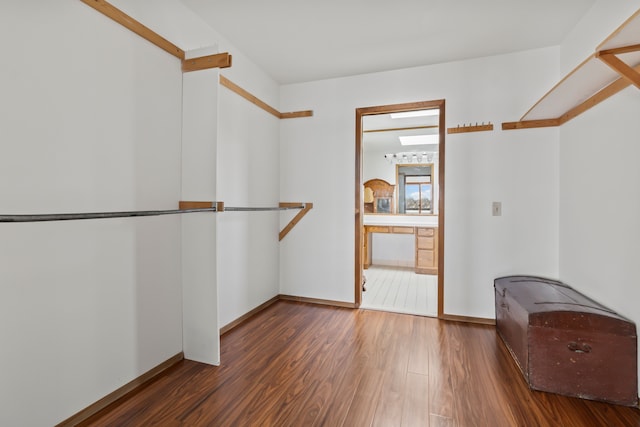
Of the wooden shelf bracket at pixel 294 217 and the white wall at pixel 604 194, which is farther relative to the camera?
the wooden shelf bracket at pixel 294 217

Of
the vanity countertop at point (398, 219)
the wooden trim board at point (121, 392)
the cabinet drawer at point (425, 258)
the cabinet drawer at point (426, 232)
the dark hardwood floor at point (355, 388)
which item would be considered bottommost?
the dark hardwood floor at point (355, 388)

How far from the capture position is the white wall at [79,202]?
1.35 metres

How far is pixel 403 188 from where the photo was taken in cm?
647

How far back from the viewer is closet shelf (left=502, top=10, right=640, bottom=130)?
4.70 feet

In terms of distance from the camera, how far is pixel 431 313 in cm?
330

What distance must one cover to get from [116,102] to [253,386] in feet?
6.20

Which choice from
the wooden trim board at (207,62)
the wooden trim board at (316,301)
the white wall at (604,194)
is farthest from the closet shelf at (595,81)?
the wooden trim board at (316,301)

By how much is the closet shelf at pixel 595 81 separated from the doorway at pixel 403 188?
1533mm

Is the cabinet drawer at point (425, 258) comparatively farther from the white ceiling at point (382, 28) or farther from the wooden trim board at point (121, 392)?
the wooden trim board at point (121, 392)

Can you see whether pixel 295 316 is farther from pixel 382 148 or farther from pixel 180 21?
pixel 382 148

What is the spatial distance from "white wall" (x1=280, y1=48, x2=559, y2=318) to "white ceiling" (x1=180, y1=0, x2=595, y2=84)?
241 mm

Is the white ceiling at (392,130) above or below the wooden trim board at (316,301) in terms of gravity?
above

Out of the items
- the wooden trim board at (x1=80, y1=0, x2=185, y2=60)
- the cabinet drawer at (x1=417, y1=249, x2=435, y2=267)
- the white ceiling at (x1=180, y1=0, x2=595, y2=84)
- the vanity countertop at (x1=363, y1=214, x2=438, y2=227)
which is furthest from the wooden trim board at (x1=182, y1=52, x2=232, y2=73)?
the cabinet drawer at (x1=417, y1=249, x2=435, y2=267)

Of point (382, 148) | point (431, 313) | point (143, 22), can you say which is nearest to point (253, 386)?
point (431, 313)
